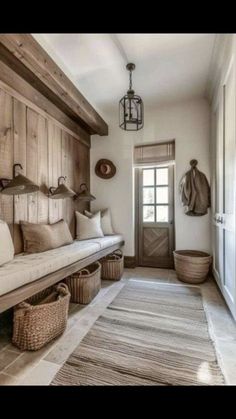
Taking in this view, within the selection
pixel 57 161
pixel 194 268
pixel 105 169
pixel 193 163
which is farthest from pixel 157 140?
pixel 194 268

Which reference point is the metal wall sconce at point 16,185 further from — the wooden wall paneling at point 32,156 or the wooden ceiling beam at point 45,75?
the wooden ceiling beam at point 45,75

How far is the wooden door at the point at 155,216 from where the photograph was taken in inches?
146

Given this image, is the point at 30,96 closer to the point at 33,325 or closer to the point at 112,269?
the point at 33,325

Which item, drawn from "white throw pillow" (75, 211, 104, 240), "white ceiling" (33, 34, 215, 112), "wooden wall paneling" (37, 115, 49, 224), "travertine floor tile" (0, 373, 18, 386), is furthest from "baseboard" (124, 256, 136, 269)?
"white ceiling" (33, 34, 215, 112)

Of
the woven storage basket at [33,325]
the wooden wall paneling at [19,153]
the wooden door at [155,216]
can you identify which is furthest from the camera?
the wooden door at [155,216]

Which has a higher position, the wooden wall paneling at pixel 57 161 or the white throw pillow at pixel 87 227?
the wooden wall paneling at pixel 57 161

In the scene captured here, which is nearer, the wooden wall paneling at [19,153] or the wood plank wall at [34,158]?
the wood plank wall at [34,158]

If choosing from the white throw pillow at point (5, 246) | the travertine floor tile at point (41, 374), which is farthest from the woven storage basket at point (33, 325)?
the white throw pillow at point (5, 246)

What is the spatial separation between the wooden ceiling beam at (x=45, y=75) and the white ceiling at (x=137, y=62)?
0.14 meters

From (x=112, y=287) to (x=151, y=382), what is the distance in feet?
5.28

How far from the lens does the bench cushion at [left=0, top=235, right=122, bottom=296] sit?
148 cm

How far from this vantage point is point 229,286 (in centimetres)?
210

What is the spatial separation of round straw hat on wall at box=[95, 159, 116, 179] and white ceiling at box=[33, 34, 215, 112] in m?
1.04
